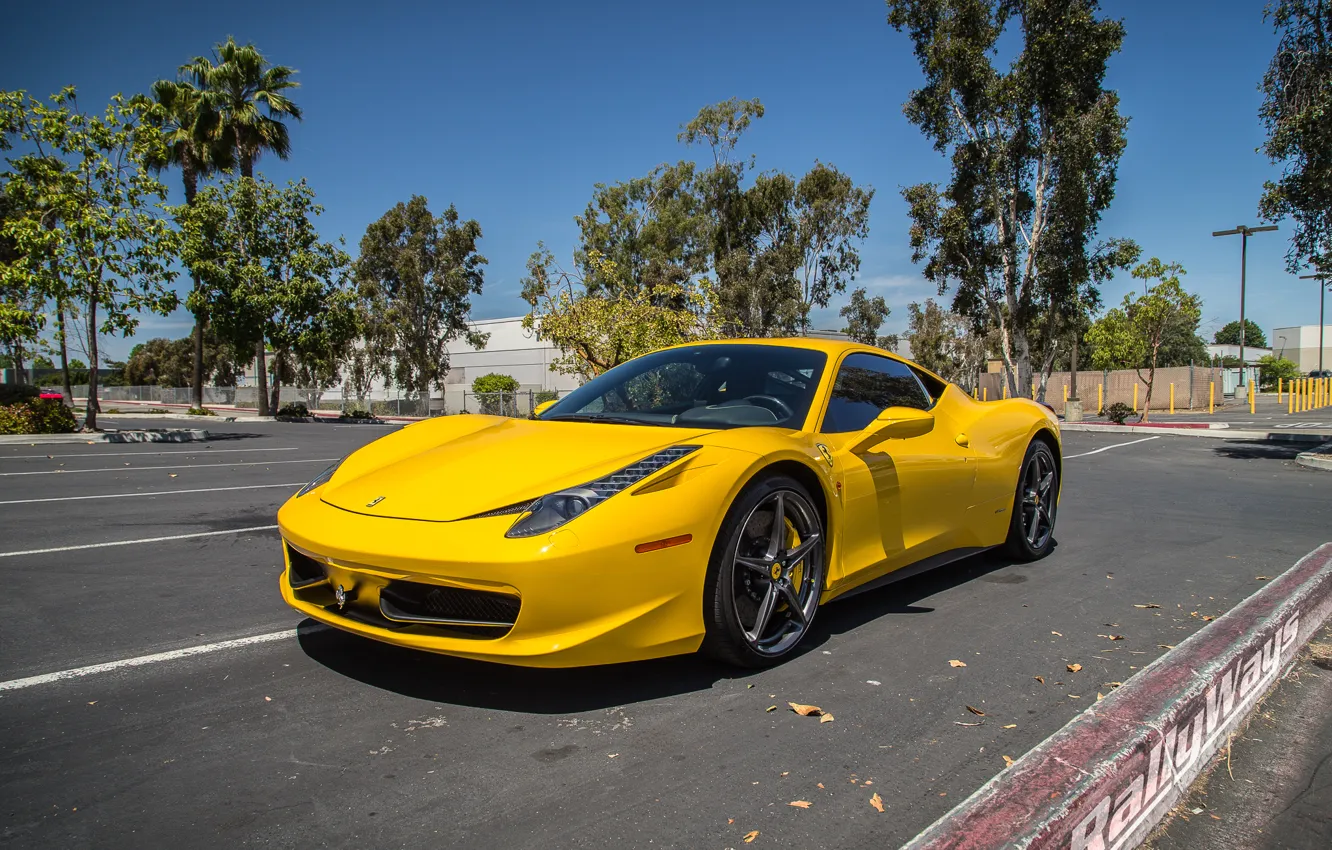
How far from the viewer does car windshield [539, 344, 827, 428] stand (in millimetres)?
3574

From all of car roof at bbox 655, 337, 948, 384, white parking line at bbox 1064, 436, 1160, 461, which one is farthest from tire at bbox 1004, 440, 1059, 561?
white parking line at bbox 1064, 436, 1160, 461

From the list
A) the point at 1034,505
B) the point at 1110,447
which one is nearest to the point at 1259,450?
the point at 1110,447

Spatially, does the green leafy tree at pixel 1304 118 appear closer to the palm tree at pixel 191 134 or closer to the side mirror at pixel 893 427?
the side mirror at pixel 893 427

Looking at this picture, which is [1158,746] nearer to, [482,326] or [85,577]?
[85,577]

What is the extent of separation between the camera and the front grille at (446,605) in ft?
8.31

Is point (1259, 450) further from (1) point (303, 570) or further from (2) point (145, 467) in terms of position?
(2) point (145, 467)

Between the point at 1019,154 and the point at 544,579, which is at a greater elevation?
the point at 1019,154

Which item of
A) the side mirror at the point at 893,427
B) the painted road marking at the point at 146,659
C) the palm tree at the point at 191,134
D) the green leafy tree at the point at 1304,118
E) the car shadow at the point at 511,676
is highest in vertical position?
the palm tree at the point at 191,134

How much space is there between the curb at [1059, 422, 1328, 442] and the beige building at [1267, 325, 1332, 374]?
8683 cm

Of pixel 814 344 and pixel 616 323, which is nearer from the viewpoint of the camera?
pixel 814 344

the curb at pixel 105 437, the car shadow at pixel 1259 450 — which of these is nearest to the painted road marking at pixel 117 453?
the curb at pixel 105 437

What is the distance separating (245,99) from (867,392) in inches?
1397

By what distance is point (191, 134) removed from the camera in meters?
31.4

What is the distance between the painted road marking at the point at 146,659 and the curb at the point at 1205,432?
16.9 meters
